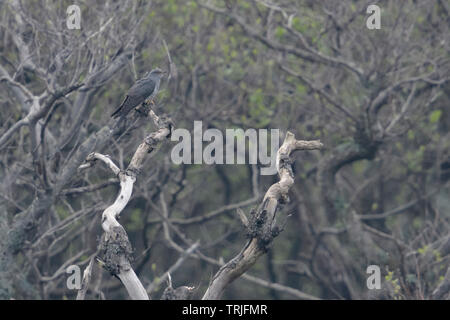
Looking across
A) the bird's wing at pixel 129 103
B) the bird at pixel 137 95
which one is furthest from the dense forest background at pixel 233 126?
the bird's wing at pixel 129 103

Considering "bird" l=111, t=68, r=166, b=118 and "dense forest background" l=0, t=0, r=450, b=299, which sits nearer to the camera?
"bird" l=111, t=68, r=166, b=118

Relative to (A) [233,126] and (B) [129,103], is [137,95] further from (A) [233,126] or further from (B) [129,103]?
(A) [233,126]

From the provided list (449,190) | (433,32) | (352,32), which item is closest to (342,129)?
(352,32)

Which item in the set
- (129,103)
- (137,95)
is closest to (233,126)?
(137,95)

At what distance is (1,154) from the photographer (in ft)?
40.4

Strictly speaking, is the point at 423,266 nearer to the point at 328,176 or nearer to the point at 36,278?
the point at 328,176

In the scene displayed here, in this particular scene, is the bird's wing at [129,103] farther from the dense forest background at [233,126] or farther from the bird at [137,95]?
the dense forest background at [233,126]

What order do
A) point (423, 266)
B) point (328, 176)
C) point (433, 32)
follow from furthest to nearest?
point (433, 32) < point (328, 176) < point (423, 266)

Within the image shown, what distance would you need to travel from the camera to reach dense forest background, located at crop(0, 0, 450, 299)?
11.6 metres

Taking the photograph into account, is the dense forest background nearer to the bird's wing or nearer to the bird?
the bird

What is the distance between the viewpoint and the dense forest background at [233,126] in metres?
11.6

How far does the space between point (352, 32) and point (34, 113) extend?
7636 millimetres

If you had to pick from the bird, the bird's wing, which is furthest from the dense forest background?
the bird's wing

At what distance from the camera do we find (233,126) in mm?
15883
